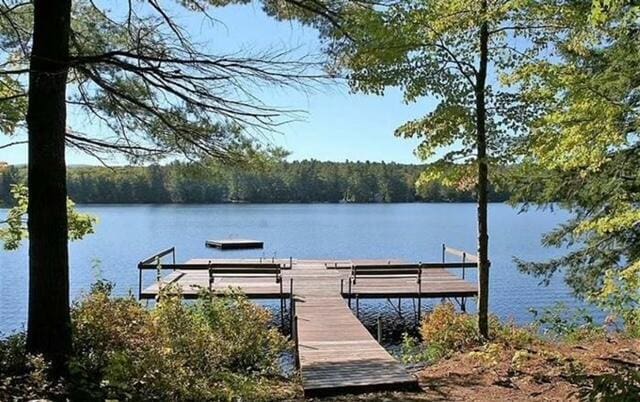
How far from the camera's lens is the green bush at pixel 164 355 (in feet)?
16.6

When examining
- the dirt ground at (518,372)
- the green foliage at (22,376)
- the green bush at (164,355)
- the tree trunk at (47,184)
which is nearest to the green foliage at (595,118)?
the dirt ground at (518,372)

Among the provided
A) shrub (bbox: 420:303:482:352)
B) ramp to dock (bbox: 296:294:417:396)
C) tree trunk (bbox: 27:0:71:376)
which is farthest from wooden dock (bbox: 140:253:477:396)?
tree trunk (bbox: 27:0:71:376)

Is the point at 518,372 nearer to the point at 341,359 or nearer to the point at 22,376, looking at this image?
the point at 341,359

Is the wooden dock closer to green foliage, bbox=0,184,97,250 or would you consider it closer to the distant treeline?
green foliage, bbox=0,184,97,250

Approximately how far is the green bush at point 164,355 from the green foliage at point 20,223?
108 centimetres

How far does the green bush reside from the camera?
5.07 m

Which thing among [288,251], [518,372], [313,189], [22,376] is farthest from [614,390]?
[313,189]

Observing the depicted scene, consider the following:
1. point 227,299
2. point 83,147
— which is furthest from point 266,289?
point 83,147

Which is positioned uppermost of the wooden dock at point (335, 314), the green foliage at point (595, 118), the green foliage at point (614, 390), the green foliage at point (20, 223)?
the green foliage at point (595, 118)

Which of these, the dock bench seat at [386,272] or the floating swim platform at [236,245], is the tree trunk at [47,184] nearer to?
the dock bench seat at [386,272]

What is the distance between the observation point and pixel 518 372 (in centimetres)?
594

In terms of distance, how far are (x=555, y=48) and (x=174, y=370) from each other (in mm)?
5719

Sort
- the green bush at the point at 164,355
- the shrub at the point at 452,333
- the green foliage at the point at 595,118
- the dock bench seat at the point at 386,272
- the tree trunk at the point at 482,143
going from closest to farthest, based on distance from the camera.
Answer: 1. the green bush at the point at 164,355
2. the green foliage at the point at 595,118
3. the tree trunk at the point at 482,143
4. the shrub at the point at 452,333
5. the dock bench seat at the point at 386,272

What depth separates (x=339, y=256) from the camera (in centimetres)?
3362
